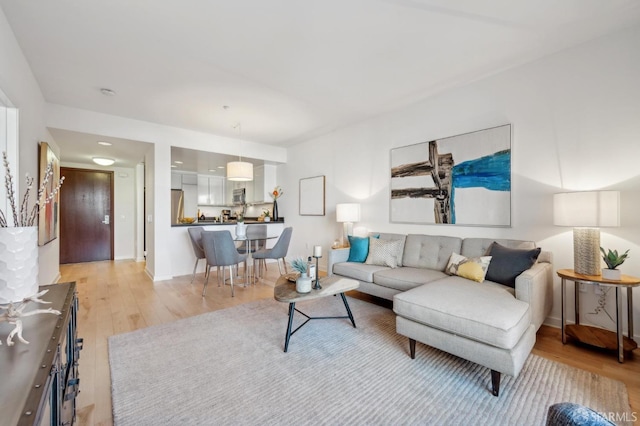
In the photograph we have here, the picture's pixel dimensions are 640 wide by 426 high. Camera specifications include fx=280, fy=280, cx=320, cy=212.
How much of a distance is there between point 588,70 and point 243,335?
390 cm

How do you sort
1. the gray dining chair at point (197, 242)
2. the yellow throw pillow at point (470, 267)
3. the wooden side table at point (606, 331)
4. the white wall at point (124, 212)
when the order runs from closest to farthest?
1. the wooden side table at point (606, 331)
2. the yellow throw pillow at point (470, 267)
3. the gray dining chair at point (197, 242)
4. the white wall at point (124, 212)

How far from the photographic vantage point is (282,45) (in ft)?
8.21

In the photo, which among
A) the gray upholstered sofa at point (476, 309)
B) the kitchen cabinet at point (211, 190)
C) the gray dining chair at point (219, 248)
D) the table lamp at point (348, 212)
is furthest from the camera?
the kitchen cabinet at point (211, 190)

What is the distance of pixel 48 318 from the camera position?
1.09 m

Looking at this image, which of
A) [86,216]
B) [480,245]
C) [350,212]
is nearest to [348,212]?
[350,212]

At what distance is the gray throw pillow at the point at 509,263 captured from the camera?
2.44 meters

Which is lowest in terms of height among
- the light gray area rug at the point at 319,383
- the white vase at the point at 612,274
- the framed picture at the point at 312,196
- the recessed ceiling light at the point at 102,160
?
the light gray area rug at the point at 319,383

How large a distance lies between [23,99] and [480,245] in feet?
15.2

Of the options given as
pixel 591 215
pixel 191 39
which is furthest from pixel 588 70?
pixel 191 39

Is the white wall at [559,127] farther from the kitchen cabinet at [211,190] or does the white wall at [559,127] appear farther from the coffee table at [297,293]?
the kitchen cabinet at [211,190]

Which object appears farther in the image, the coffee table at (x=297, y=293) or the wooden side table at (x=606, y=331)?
the coffee table at (x=297, y=293)

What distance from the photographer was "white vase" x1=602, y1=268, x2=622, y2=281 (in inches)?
84.4

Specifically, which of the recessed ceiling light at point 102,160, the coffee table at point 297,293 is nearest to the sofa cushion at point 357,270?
the coffee table at point 297,293

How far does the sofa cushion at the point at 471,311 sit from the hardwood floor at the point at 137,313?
26.0 inches
